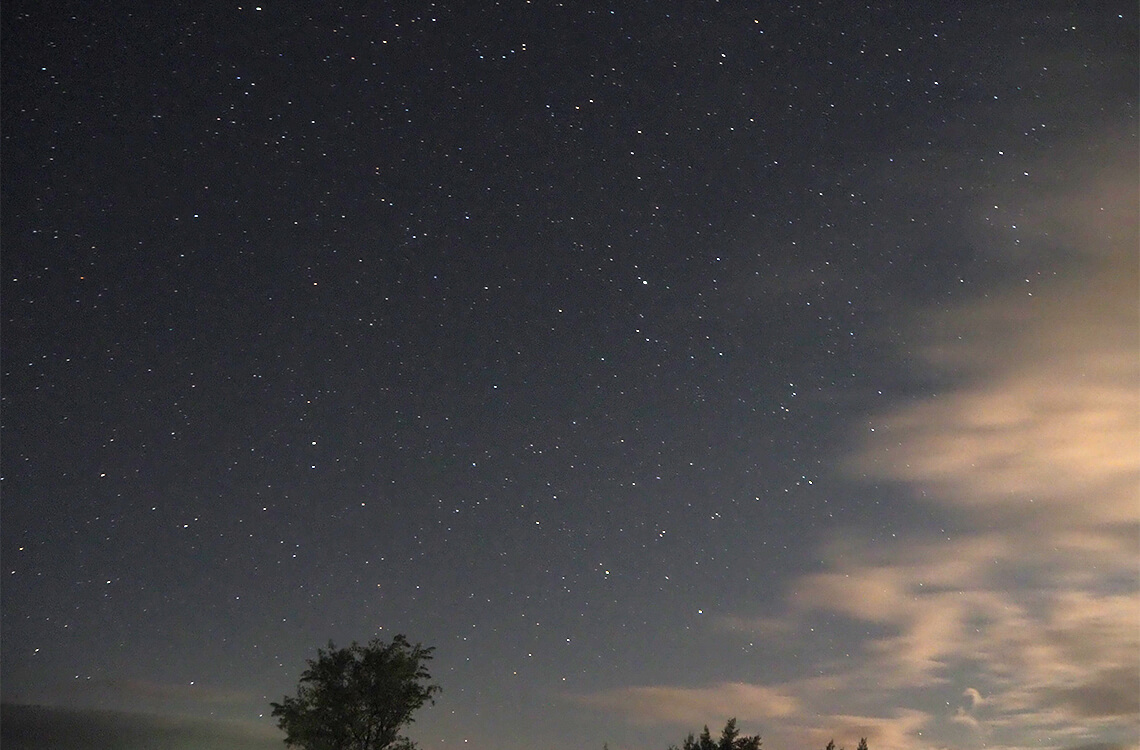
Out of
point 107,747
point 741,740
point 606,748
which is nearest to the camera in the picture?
point 741,740

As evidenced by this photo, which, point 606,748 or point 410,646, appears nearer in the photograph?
point 410,646

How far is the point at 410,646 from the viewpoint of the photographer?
37219 mm

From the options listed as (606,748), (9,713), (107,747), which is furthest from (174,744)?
(606,748)

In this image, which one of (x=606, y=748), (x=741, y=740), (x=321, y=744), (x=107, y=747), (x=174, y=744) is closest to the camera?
(x=321, y=744)

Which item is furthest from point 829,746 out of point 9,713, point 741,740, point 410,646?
point 9,713

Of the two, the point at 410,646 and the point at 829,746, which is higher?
the point at 410,646

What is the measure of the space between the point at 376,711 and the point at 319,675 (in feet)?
8.94

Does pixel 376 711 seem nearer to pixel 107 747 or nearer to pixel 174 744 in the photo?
pixel 174 744

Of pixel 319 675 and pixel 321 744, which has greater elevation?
pixel 319 675

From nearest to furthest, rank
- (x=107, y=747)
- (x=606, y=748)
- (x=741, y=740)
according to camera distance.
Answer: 1. (x=741, y=740)
2. (x=606, y=748)
3. (x=107, y=747)

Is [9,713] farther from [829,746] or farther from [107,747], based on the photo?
[107,747]

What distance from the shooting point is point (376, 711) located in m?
36.2

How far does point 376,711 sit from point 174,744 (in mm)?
35972

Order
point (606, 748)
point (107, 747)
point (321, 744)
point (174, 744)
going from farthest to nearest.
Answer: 1. point (107, 747)
2. point (174, 744)
3. point (606, 748)
4. point (321, 744)
